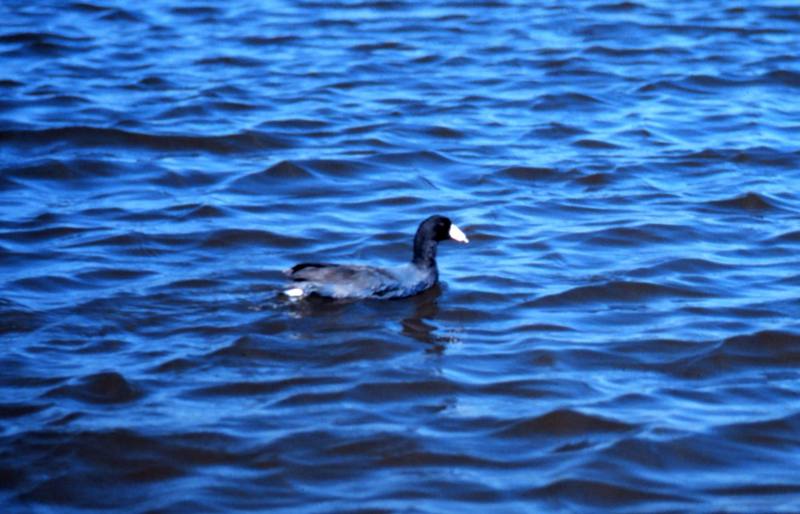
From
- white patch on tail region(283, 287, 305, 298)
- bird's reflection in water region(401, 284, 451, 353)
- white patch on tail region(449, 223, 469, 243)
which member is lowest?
bird's reflection in water region(401, 284, 451, 353)

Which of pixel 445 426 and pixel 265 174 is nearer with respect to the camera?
pixel 445 426

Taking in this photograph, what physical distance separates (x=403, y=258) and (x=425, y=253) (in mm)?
781

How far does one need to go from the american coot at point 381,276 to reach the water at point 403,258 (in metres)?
0.11

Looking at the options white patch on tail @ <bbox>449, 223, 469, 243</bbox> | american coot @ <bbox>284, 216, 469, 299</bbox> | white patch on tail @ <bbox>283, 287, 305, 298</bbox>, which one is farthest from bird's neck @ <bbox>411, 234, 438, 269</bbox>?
white patch on tail @ <bbox>283, 287, 305, 298</bbox>

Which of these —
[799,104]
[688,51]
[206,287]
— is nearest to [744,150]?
[799,104]

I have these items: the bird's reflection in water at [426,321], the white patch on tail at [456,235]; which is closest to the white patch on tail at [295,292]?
the bird's reflection in water at [426,321]

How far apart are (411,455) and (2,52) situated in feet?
35.6

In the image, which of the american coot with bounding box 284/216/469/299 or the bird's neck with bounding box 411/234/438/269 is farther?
the bird's neck with bounding box 411/234/438/269

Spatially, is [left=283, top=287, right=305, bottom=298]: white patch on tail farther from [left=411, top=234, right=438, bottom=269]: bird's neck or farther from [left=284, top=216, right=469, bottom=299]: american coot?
[left=411, top=234, right=438, bottom=269]: bird's neck

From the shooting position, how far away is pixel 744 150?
12.6 metres

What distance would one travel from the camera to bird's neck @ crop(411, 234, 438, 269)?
9.48m

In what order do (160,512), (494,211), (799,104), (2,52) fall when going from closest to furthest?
(160,512) → (494,211) → (799,104) → (2,52)

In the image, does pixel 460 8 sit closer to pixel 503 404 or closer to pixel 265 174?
pixel 265 174

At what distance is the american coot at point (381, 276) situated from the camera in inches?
353
